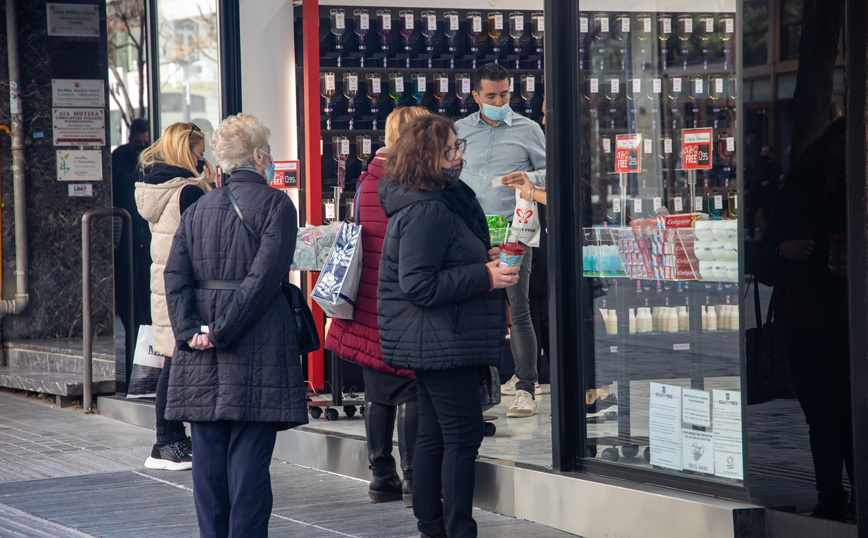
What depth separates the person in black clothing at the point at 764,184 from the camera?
3.63m

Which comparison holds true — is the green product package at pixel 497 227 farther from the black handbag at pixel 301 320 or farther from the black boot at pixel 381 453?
the black handbag at pixel 301 320

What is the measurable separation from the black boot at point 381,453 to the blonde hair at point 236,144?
4.53ft

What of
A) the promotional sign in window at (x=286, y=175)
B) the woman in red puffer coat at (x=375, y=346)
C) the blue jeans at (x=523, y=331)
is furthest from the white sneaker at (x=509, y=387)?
A: the woman in red puffer coat at (x=375, y=346)

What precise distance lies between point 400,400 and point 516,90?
4.05 metres

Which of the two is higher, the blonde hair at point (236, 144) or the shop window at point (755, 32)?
the shop window at point (755, 32)

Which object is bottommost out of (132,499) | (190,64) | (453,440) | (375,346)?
(132,499)

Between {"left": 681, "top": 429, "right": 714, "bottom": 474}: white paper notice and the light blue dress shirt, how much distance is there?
224 cm

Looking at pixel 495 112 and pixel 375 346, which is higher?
pixel 495 112

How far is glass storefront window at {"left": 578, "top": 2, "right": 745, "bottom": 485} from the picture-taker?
3889mm

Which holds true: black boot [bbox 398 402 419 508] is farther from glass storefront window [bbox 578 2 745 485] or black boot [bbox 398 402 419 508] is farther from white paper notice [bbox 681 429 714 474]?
white paper notice [bbox 681 429 714 474]

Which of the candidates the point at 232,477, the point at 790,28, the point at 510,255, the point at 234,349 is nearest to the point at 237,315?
the point at 234,349

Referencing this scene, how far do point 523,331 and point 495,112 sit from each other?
1308mm

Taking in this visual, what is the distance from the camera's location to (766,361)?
Result: 367cm

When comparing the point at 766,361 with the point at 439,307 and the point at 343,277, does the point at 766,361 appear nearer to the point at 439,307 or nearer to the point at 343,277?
the point at 439,307
